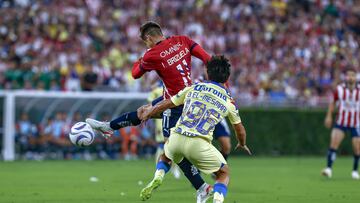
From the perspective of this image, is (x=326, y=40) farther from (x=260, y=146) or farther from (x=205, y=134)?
(x=205, y=134)

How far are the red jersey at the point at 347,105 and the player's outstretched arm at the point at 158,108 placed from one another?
887cm

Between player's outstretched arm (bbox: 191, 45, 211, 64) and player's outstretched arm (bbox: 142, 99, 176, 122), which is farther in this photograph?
player's outstretched arm (bbox: 191, 45, 211, 64)

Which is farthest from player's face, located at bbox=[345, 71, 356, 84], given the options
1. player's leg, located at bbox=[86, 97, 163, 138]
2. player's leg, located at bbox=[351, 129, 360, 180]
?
player's leg, located at bbox=[86, 97, 163, 138]

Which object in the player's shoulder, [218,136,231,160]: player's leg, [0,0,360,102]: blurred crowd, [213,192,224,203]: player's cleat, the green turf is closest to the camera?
[213,192,224,203]: player's cleat

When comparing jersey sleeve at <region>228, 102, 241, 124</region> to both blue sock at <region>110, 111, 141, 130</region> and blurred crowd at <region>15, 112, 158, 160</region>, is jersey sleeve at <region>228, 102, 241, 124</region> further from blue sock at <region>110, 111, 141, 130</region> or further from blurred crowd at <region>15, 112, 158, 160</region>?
blurred crowd at <region>15, 112, 158, 160</region>

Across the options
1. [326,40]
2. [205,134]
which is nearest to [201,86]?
[205,134]

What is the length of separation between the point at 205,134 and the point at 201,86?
621 millimetres

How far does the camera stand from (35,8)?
30.5 meters

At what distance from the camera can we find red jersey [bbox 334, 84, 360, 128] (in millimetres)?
19656

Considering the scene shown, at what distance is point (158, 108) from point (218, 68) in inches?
44.2

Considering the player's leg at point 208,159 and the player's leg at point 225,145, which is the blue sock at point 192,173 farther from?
the player's leg at point 225,145

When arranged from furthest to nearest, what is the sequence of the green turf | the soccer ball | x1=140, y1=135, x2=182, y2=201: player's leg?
the green turf < the soccer ball < x1=140, y1=135, x2=182, y2=201: player's leg

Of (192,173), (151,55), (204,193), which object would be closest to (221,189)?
(204,193)

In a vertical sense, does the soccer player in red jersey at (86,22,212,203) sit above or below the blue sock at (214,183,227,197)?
above
